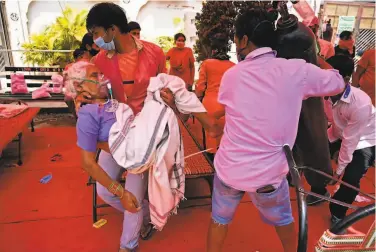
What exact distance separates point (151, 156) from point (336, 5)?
8.82m

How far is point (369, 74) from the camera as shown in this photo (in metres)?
4.13

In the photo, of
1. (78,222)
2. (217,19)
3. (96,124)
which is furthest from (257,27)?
(78,222)

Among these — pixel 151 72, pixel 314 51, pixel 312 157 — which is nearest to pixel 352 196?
pixel 312 157

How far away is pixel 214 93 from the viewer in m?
3.23

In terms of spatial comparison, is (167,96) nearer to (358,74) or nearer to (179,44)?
(179,44)

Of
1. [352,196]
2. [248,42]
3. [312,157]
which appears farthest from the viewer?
[352,196]

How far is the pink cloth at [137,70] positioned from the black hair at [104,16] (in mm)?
231

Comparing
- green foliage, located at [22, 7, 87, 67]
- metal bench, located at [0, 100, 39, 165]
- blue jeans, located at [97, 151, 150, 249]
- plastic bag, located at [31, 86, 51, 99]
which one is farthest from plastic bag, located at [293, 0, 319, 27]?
green foliage, located at [22, 7, 87, 67]

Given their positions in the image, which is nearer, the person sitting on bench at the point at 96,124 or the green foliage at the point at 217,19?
the person sitting on bench at the point at 96,124

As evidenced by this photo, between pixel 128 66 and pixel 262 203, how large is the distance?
123 centimetres

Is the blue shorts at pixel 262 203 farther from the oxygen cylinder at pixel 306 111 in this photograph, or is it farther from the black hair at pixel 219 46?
the black hair at pixel 219 46

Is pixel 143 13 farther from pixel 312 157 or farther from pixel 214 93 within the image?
pixel 312 157

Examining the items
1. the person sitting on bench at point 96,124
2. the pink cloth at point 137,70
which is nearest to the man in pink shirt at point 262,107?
the person sitting on bench at point 96,124

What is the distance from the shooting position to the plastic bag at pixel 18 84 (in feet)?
18.1
